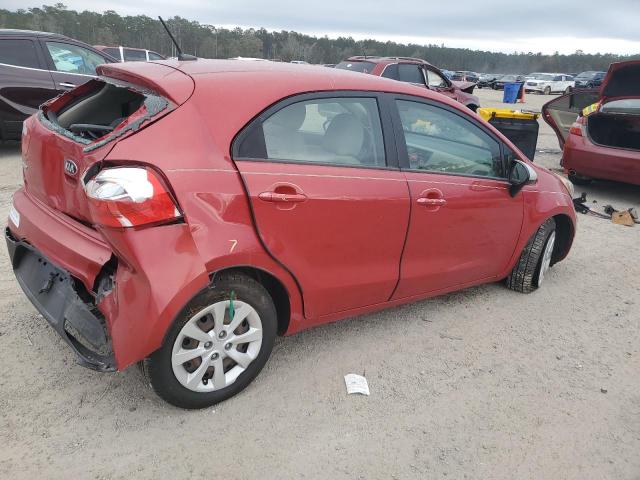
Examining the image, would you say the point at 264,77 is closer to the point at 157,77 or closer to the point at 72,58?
the point at 157,77

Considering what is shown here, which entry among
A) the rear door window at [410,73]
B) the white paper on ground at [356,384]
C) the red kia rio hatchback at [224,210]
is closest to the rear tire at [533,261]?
the red kia rio hatchback at [224,210]

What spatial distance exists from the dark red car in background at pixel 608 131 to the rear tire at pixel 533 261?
347 centimetres

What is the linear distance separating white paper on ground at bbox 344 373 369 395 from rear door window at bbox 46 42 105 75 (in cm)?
675

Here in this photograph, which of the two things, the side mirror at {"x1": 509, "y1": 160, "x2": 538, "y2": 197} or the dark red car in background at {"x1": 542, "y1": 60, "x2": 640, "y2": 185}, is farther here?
the dark red car in background at {"x1": 542, "y1": 60, "x2": 640, "y2": 185}

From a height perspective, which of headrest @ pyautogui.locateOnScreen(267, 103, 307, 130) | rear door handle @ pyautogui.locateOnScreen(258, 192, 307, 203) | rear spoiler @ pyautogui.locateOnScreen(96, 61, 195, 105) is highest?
rear spoiler @ pyautogui.locateOnScreen(96, 61, 195, 105)

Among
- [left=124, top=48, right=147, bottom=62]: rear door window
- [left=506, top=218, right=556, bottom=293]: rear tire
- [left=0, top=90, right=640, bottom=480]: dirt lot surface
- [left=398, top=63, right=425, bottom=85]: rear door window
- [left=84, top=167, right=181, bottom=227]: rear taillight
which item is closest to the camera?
[left=84, top=167, right=181, bottom=227]: rear taillight

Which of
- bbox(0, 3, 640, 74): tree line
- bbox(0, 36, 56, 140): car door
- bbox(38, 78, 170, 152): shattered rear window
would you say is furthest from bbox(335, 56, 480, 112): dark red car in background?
bbox(0, 3, 640, 74): tree line

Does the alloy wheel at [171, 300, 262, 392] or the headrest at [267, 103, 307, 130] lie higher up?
the headrest at [267, 103, 307, 130]

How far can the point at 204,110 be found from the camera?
2.32 metres

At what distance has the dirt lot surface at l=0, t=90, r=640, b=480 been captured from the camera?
225 centimetres

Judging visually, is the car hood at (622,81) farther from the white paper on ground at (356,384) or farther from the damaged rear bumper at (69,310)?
the damaged rear bumper at (69,310)

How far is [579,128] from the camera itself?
7.28 metres

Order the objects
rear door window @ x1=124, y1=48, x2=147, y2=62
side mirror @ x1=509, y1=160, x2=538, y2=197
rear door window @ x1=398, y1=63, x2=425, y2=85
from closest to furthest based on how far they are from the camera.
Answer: side mirror @ x1=509, y1=160, x2=538, y2=197 < rear door window @ x1=398, y1=63, x2=425, y2=85 < rear door window @ x1=124, y1=48, x2=147, y2=62

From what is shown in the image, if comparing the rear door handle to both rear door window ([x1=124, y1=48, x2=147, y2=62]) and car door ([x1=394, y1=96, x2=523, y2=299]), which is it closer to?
car door ([x1=394, y1=96, x2=523, y2=299])
